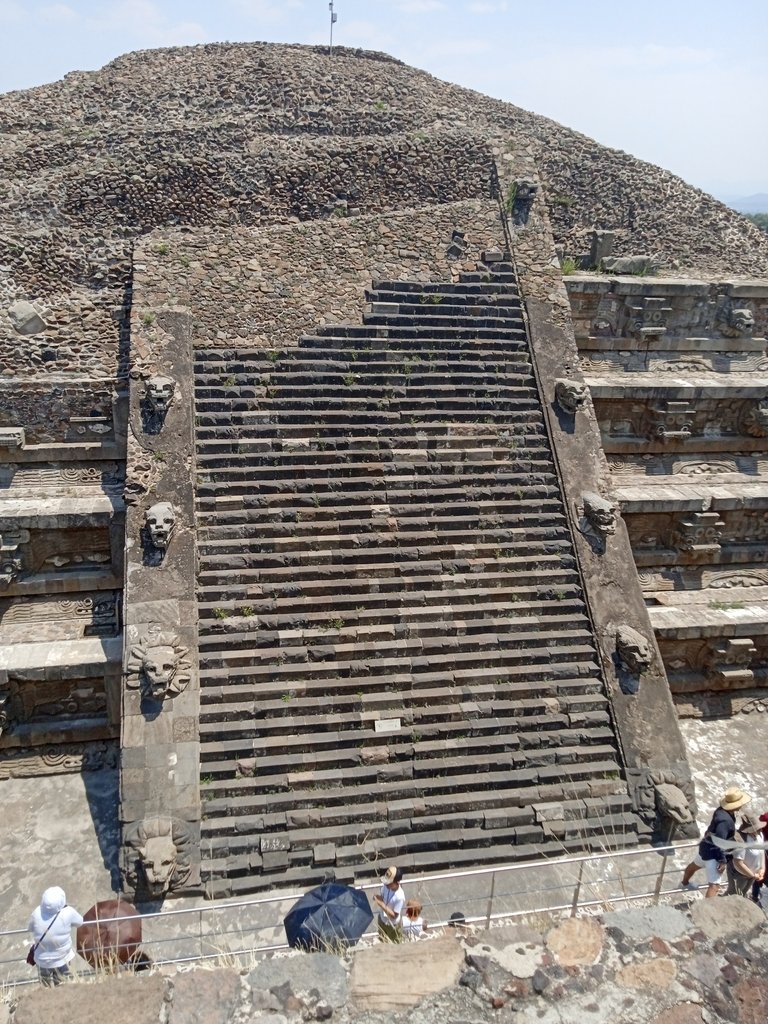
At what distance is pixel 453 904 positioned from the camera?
21.9ft

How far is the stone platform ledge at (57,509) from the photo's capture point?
9359mm

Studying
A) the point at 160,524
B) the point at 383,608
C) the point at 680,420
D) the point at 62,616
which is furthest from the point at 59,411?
the point at 680,420

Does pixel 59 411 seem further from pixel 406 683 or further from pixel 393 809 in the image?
pixel 393 809

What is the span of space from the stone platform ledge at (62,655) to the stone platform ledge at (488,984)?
199 inches

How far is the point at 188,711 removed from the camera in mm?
7898

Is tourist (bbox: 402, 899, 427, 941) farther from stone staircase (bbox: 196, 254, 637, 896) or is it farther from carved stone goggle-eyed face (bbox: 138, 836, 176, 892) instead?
carved stone goggle-eyed face (bbox: 138, 836, 176, 892)

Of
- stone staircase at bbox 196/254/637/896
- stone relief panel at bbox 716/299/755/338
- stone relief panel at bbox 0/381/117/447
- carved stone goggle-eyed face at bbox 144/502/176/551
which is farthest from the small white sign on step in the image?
stone relief panel at bbox 716/299/755/338

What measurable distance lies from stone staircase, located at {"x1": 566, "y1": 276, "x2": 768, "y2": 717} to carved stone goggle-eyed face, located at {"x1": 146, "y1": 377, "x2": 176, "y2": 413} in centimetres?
716

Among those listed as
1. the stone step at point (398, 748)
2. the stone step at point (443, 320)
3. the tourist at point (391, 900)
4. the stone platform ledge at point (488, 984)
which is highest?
the stone step at point (443, 320)

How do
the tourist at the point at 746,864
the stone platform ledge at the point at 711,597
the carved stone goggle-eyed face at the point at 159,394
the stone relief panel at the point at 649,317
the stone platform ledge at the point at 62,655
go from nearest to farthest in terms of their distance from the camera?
the tourist at the point at 746,864 → the stone platform ledge at the point at 62,655 → the carved stone goggle-eyed face at the point at 159,394 → the stone platform ledge at the point at 711,597 → the stone relief panel at the point at 649,317

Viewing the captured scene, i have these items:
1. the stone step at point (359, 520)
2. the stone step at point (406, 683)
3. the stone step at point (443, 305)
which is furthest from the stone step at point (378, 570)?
the stone step at point (443, 305)

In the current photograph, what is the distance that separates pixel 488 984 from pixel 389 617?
559 centimetres

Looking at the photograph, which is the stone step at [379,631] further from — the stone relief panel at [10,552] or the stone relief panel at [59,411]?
the stone relief panel at [59,411]

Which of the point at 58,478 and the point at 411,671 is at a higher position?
the point at 58,478
